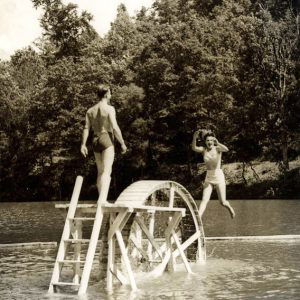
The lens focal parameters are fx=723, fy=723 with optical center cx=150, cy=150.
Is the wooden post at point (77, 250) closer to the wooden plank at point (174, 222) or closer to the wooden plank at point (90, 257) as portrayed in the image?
the wooden plank at point (90, 257)

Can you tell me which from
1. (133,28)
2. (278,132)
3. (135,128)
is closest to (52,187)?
(135,128)

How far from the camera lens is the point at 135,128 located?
57.8 m

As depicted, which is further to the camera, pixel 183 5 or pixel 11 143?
pixel 183 5

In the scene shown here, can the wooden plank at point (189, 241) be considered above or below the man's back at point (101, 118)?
below

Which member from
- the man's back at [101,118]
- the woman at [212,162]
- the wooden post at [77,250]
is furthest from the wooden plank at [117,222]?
the woman at [212,162]

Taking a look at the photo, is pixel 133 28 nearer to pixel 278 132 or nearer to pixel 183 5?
pixel 183 5

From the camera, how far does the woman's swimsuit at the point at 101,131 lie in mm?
12008

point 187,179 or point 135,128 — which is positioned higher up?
point 135,128

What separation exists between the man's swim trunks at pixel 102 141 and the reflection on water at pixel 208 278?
7.51 feet

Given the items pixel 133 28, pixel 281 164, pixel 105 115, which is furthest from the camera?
pixel 133 28

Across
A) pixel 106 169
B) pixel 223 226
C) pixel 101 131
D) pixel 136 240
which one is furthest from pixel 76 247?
pixel 223 226

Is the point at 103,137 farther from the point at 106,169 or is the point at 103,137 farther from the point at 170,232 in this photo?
the point at 170,232

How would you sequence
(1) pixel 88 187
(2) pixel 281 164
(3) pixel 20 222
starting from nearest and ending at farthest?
(3) pixel 20 222
(2) pixel 281 164
(1) pixel 88 187

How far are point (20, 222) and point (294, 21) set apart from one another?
3124 centimetres
